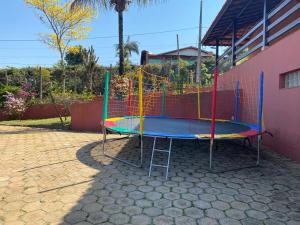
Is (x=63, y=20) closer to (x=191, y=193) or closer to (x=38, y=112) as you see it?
(x=38, y=112)

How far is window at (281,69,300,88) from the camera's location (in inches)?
188

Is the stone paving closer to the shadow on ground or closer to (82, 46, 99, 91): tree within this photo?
the shadow on ground

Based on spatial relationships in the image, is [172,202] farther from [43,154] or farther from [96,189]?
[43,154]

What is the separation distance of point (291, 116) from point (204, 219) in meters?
3.15

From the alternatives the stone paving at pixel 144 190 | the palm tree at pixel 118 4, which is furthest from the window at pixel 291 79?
the palm tree at pixel 118 4

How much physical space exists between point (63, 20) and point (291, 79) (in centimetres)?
1024

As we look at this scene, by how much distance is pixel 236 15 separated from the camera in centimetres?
861

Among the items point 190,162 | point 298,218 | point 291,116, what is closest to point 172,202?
point 298,218

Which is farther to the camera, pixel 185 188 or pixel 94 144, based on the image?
pixel 94 144

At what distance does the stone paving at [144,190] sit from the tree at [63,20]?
314 inches

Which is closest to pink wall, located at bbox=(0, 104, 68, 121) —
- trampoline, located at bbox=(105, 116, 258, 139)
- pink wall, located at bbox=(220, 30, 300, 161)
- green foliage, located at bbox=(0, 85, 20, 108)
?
green foliage, located at bbox=(0, 85, 20, 108)

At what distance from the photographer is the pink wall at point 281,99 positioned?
4613 millimetres

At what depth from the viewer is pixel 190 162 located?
481 centimetres

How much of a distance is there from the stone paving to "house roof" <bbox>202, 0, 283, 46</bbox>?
454 cm
